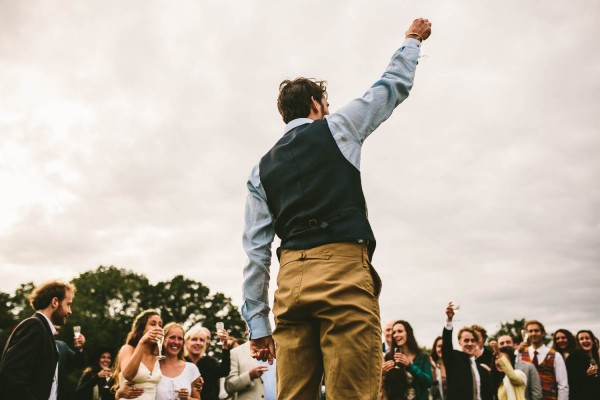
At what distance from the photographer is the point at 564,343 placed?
9633 millimetres

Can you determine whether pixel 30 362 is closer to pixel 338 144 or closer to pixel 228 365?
pixel 228 365

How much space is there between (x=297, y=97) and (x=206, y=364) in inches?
241

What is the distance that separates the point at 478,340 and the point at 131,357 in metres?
6.02

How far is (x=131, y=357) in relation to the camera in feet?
20.8

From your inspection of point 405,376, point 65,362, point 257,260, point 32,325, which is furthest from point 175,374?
point 257,260

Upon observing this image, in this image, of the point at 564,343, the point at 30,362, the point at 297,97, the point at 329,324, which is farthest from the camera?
the point at 564,343

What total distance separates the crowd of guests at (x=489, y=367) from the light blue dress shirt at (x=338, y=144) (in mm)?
4955

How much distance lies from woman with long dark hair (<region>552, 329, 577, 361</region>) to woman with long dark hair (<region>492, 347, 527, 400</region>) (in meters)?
1.18

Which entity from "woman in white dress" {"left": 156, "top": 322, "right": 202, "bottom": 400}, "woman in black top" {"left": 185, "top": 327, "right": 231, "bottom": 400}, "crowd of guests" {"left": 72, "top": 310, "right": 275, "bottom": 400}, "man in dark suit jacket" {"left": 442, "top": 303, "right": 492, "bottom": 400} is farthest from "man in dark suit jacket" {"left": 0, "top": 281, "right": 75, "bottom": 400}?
"man in dark suit jacket" {"left": 442, "top": 303, "right": 492, "bottom": 400}

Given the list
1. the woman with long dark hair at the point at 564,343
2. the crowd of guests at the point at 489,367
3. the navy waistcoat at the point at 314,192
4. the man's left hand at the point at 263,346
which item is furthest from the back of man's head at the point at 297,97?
the woman with long dark hair at the point at 564,343

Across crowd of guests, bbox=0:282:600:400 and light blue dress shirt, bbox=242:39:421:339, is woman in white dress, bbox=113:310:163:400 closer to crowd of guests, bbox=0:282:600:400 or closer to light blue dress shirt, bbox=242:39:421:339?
crowd of guests, bbox=0:282:600:400

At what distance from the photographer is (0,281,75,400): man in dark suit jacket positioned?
4.60 metres

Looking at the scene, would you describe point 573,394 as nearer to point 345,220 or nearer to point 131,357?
point 131,357

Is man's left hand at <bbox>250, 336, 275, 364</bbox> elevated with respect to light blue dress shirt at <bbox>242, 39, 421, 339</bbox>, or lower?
lower
